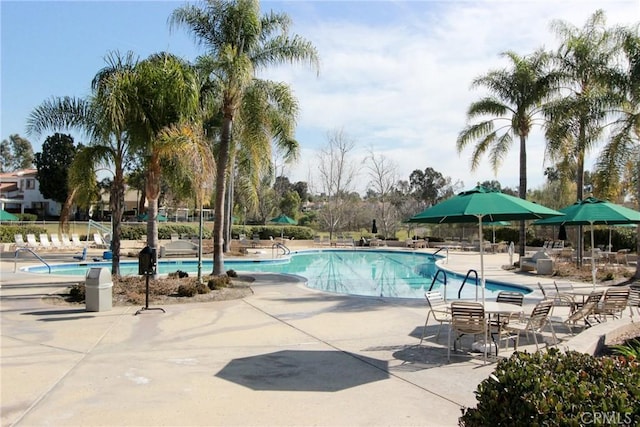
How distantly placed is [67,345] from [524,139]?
21020mm

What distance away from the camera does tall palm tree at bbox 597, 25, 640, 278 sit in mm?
16000

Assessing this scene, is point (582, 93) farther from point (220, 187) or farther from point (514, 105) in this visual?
point (220, 187)

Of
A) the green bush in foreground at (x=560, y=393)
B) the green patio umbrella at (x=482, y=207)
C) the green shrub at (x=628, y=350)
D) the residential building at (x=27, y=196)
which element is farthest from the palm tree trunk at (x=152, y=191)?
the residential building at (x=27, y=196)

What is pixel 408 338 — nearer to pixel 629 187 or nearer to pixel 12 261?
pixel 12 261

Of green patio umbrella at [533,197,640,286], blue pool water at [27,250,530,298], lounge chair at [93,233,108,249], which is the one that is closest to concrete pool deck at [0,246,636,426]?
green patio umbrella at [533,197,640,286]

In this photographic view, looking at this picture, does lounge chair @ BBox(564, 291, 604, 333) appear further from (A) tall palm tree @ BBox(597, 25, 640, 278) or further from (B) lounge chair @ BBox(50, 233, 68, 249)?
(B) lounge chair @ BBox(50, 233, 68, 249)

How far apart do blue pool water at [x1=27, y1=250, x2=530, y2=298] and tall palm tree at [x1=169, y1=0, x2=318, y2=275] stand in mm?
5960

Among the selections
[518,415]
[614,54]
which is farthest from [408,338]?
[614,54]

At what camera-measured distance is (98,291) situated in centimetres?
1055

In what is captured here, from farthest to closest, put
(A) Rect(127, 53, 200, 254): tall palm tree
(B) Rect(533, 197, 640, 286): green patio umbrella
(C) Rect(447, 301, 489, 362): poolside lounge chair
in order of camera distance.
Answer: (A) Rect(127, 53, 200, 254): tall palm tree < (B) Rect(533, 197, 640, 286): green patio umbrella < (C) Rect(447, 301, 489, 362): poolside lounge chair

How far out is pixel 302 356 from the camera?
7168 mm

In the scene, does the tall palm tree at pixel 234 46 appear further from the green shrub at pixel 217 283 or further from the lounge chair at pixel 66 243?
the lounge chair at pixel 66 243

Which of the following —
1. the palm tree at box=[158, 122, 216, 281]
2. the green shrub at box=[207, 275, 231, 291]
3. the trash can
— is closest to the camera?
the trash can

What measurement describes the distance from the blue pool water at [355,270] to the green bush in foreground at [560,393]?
40.1ft
